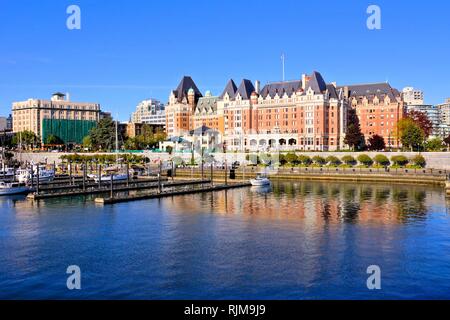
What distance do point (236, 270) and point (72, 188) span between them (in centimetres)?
5430

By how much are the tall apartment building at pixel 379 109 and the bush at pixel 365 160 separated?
33.6 m

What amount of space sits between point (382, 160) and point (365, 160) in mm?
3832

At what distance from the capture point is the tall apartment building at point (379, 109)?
138875 millimetres

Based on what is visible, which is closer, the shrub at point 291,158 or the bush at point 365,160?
the bush at point 365,160

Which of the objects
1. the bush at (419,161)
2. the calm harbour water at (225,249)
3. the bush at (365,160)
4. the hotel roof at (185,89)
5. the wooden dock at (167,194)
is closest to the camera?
the calm harbour water at (225,249)

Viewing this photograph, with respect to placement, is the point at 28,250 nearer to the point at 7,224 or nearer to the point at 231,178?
the point at 7,224

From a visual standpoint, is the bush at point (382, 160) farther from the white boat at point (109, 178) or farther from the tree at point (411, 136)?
the white boat at point (109, 178)

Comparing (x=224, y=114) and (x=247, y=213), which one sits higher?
(x=224, y=114)

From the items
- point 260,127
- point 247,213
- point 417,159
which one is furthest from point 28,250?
point 260,127

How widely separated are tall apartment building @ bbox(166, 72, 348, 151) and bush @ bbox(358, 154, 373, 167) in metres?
27.0

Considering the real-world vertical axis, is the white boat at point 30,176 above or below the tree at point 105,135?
below

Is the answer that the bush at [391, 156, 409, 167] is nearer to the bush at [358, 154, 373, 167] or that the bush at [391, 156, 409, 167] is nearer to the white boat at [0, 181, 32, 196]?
the bush at [358, 154, 373, 167]

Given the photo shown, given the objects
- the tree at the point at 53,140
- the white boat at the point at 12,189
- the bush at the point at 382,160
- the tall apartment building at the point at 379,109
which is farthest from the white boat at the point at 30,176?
the tree at the point at 53,140
